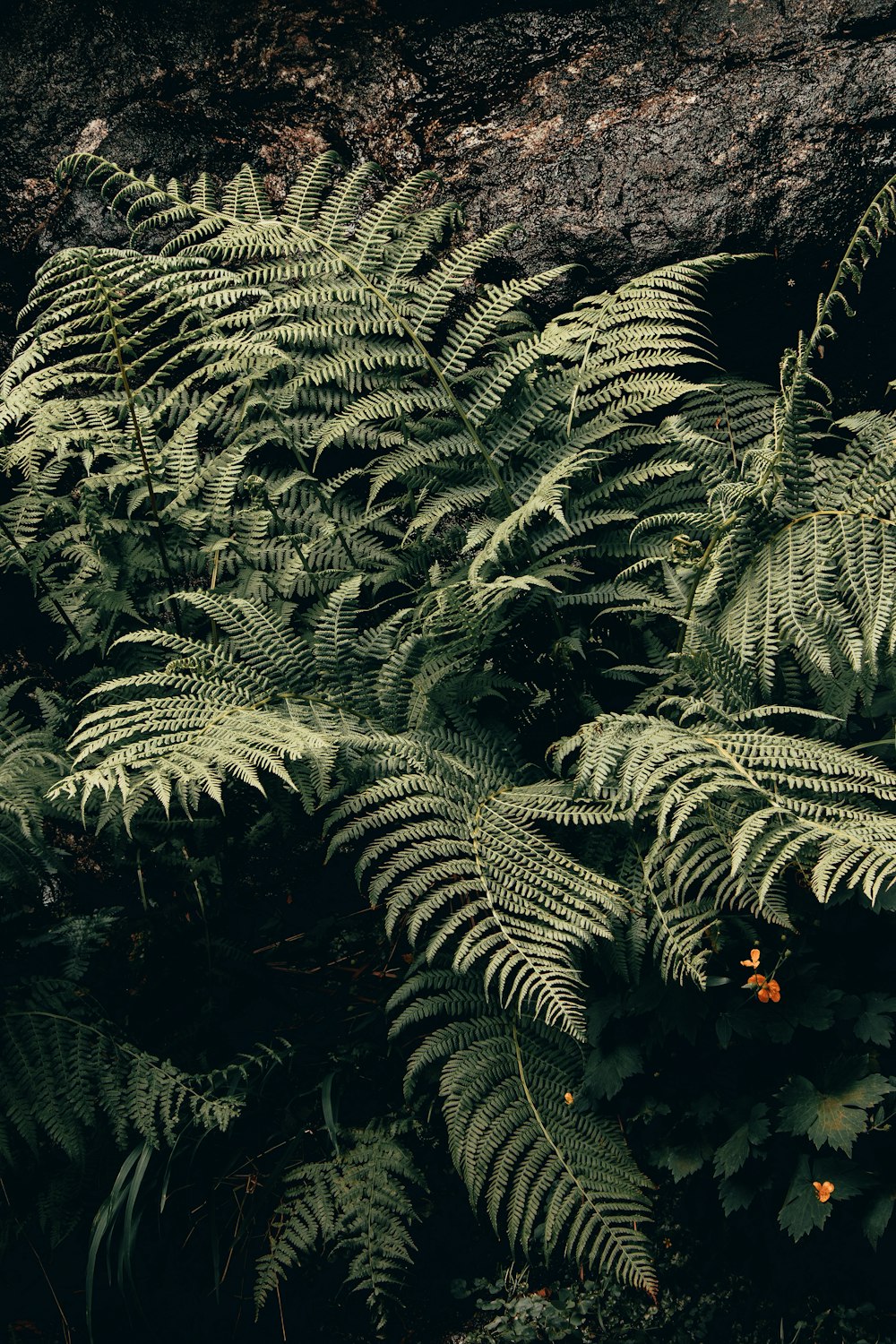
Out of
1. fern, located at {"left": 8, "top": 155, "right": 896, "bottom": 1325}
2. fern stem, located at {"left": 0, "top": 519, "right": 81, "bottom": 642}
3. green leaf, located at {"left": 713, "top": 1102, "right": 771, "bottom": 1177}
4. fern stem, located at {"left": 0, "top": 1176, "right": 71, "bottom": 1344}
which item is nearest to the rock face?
fern, located at {"left": 8, "top": 155, "right": 896, "bottom": 1325}

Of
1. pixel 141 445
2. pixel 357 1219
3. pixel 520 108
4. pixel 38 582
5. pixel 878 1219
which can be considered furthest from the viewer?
pixel 520 108

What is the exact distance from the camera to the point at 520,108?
112 inches

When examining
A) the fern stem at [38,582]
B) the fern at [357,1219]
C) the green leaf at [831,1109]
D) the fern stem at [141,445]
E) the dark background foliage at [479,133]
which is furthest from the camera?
the dark background foliage at [479,133]

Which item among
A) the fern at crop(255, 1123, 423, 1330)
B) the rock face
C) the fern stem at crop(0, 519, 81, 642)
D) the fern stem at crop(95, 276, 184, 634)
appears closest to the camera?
the fern at crop(255, 1123, 423, 1330)

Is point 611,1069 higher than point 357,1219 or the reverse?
higher

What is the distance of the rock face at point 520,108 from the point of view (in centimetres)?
265

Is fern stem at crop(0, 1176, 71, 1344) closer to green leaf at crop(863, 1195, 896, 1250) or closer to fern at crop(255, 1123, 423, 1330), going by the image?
fern at crop(255, 1123, 423, 1330)

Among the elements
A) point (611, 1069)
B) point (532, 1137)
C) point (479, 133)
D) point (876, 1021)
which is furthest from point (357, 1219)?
point (479, 133)

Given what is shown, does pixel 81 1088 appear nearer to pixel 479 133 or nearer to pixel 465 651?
pixel 465 651

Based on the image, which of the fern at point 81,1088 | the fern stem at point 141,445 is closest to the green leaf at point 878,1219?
the fern at point 81,1088

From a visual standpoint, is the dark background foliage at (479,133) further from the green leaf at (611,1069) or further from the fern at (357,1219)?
the green leaf at (611,1069)

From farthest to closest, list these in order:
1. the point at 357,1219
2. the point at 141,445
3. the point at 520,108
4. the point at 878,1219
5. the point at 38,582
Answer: the point at 520,108
the point at 38,582
the point at 141,445
the point at 357,1219
the point at 878,1219

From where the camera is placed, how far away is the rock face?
2.65m

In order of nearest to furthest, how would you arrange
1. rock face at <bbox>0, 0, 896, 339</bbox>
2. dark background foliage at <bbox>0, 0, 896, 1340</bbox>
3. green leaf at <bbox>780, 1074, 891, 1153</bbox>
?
1. green leaf at <bbox>780, 1074, 891, 1153</bbox>
2. dark background foliage at <bbox>0, 0, 896, 1340</bbox>
3. rock face at <bbox>0, 0, 896, 339</bbox>
